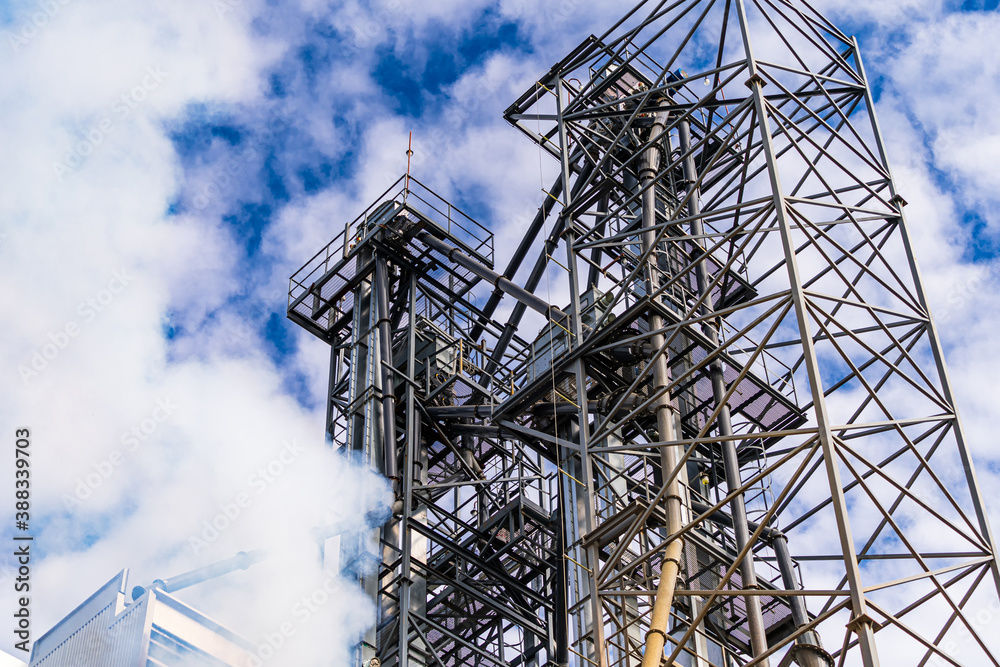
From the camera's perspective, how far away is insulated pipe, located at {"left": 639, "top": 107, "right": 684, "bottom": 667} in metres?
17.3

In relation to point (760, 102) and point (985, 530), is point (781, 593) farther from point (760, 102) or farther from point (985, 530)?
point (760, 102)

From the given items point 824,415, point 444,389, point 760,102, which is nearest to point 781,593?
point 824,415

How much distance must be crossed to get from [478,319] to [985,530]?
55.7ft

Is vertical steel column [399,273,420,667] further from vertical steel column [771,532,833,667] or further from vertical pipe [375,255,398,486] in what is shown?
vertical steel column [771,532,833,667]

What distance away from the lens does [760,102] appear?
20859 mm

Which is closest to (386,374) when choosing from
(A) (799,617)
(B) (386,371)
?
(B) (386,371)

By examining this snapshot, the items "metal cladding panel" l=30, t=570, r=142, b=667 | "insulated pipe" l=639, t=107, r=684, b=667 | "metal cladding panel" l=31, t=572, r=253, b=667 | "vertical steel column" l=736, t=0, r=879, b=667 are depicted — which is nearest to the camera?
"vertical steel column" l=736, t=0, r=879, b=667

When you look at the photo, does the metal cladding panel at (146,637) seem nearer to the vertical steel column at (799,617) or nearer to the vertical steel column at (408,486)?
the vertical steel column at (408,486)

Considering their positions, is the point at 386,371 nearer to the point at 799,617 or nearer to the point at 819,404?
the point at 799,617

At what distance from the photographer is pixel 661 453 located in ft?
68.2

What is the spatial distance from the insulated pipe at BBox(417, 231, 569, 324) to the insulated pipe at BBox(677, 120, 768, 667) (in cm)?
433

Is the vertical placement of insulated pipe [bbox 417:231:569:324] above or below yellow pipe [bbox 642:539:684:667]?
above

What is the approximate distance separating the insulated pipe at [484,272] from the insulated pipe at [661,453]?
14.6 feet

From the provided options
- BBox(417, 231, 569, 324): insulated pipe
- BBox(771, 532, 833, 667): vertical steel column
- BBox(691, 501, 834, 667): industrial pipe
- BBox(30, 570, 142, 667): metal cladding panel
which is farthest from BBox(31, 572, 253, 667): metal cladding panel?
BBox(771, 532, 833, 667): vertical steel column
